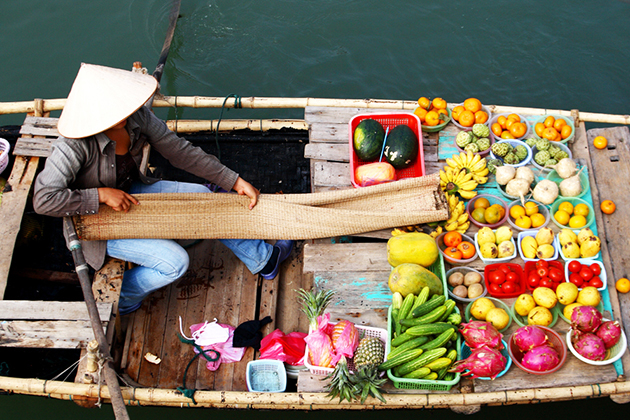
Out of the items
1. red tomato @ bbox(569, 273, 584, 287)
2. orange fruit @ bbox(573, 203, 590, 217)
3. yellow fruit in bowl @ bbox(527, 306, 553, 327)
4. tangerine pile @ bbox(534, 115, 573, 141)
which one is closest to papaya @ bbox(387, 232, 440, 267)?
yellow fruit in bowl @ bbox(527, 306, 553, 327)

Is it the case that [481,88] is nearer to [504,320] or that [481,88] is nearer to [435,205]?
[435,205]

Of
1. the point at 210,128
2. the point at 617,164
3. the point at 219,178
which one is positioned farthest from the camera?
the point at 210,128

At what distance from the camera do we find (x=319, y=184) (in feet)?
12.2

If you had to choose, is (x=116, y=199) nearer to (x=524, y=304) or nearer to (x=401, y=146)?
(x=401, y=146)

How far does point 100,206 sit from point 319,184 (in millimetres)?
1611

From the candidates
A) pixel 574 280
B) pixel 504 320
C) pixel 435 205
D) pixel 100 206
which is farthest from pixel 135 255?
pixel 574 280

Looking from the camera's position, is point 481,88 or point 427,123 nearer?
point 427,123

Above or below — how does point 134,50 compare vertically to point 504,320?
above

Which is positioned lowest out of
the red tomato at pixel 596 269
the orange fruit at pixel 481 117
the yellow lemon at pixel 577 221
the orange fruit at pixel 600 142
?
the red tomato at pixel 596 269

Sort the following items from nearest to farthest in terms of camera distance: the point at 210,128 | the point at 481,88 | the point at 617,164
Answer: the point at 617,164 → the point at 210,128 → the point at 481,88

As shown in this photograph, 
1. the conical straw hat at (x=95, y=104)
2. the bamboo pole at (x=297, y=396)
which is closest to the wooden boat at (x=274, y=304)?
A: the bamboo pole at (x=297, y=396)

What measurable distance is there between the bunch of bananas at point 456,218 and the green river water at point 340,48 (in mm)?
2983

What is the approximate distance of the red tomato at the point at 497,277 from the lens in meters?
3.08

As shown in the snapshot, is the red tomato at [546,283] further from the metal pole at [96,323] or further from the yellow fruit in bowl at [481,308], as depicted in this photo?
the metal pole at [96,323]
